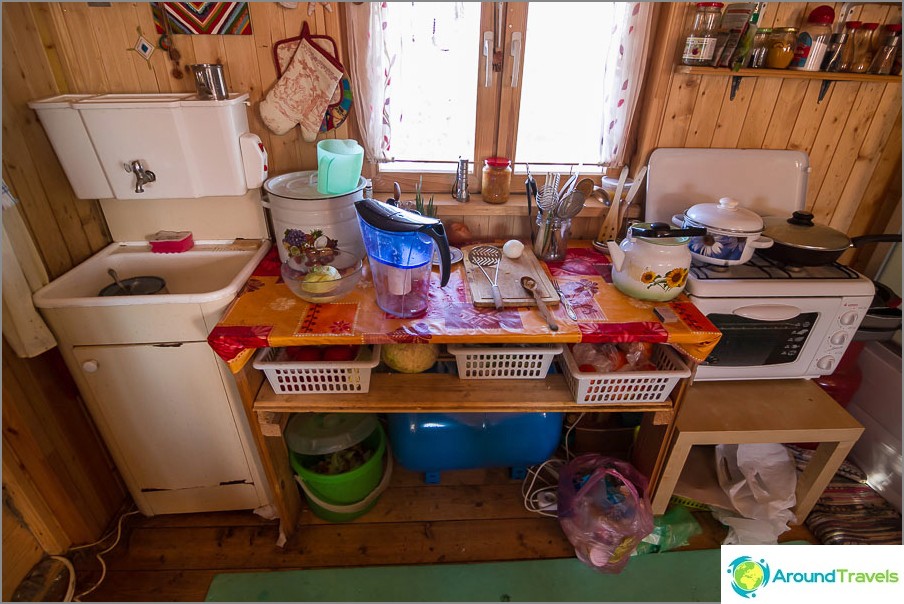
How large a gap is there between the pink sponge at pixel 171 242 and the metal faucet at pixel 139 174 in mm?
177

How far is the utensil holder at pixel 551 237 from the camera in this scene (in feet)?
4.63

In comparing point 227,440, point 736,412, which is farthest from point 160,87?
point 736,412

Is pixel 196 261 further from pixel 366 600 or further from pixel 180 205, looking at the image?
pixel 366 600

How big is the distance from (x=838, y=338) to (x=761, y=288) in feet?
1.10

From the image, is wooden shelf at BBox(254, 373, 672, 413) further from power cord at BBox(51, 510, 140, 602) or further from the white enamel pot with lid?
power cord at BBox(51, 510, 140, 602)

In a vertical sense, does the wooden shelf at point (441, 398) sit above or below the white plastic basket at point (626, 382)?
below

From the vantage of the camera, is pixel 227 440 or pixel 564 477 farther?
pixel 564 477

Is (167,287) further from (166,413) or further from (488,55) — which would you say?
(488,55)

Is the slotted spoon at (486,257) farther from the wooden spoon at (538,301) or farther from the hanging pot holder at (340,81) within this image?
the hanging pot holder at (340,81)

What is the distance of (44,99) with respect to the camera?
1.20 meters

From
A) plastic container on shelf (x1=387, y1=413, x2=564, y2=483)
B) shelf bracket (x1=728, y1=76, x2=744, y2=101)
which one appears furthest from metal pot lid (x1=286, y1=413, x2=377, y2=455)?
shelf bracket (x1=728, y1=76, x2=744, y2=101)

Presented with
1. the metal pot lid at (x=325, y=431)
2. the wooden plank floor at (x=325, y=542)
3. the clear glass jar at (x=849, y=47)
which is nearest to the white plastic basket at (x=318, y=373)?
the metal pot lid at (x=325, y=431)

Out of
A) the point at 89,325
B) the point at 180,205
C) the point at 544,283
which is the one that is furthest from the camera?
the point at 180,205

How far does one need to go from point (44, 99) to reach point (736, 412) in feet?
7.02
